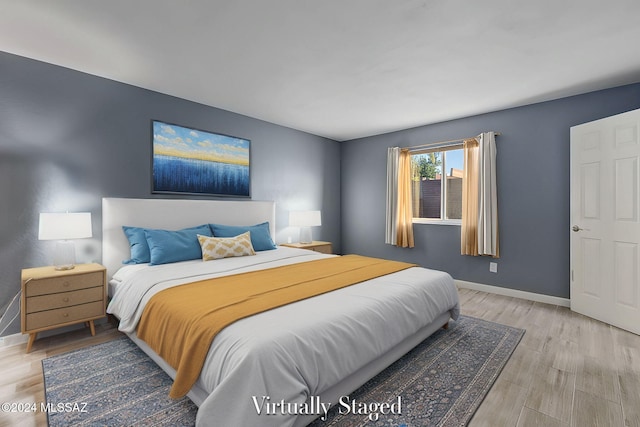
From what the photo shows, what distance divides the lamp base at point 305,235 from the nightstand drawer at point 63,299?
2711 millimetres

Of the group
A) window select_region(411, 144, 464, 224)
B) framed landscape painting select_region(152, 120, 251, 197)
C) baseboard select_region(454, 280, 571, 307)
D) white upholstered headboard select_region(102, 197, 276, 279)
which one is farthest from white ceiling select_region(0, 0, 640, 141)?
baseboard select_region(454, 280, 571, 307)

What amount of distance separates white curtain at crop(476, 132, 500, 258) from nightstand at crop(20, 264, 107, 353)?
4.26 meters

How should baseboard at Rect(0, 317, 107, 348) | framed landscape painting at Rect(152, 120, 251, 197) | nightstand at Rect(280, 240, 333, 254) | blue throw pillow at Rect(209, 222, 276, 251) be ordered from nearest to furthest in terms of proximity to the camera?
baseboard at Rect(0, 317, 107, 348) → framed landscape painting at Rect(152, 120, 251, 197) → blue throw pillow at Rect(209, 222, 276, 251) → nightstand at Rect(280, 240, 333, 254)

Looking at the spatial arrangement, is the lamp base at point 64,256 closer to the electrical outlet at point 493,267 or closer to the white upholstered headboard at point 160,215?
the white upholstered headboard at point 160,215

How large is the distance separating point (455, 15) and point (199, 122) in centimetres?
299

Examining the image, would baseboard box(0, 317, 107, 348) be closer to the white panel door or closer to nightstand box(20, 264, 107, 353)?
nightstand box(20, 264, 107, 353)

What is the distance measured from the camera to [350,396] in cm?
179

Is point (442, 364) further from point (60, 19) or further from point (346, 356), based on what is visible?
point (60, 19)

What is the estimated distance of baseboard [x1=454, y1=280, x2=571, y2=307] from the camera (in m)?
3.50

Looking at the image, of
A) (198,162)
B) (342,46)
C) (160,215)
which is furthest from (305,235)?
(342,46)

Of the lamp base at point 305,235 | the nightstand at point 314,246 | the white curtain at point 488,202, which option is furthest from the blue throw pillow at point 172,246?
the white curtain at point 488,202

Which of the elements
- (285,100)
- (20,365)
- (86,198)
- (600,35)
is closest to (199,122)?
(285,100)

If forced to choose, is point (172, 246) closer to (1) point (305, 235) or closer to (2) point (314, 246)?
(2) point (314, 246)

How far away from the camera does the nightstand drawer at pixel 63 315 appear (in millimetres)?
2328
